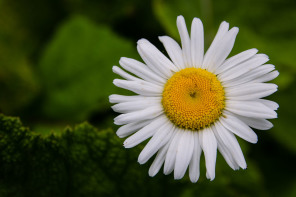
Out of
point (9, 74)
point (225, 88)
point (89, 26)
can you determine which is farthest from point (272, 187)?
point (9, 74)

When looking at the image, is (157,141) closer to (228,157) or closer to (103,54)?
(228,157)

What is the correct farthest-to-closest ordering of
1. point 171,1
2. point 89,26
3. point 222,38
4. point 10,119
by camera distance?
point 89,26, point 171,1, point 10,119, point 222,38

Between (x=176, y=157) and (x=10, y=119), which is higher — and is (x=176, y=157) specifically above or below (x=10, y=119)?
below

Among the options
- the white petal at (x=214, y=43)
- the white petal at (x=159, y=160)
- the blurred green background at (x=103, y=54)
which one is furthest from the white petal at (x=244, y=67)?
the blurred green background at (x=103, y=54)

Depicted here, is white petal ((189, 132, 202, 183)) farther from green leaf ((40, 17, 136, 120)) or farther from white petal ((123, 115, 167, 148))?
green leaf ((40, 17, 136, 120))

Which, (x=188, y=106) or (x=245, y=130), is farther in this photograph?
(x=188, y=106)

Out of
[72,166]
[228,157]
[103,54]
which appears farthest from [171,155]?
[103,54]

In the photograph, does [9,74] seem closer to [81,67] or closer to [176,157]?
[81,67]
